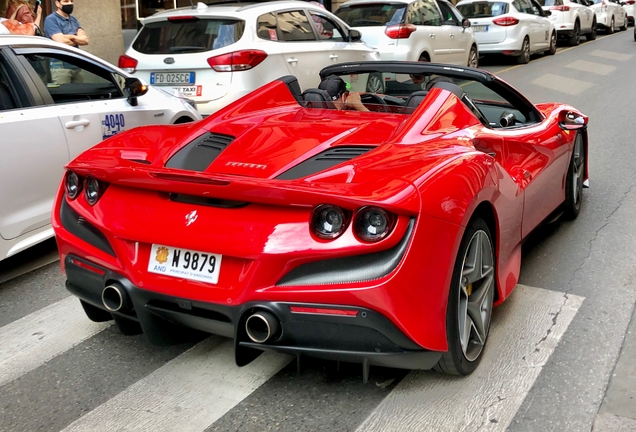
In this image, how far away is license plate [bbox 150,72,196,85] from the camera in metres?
8.56

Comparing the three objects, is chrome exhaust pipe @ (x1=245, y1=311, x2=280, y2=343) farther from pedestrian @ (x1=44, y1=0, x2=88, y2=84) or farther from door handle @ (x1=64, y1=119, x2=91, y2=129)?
pedestrian @ (x1=44, y1=0, x2=88, y2=84)

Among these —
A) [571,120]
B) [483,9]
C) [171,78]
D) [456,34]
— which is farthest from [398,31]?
[571,120]

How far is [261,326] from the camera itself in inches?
123

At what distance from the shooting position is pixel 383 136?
379 cm

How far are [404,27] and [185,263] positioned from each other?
10798 millimetres

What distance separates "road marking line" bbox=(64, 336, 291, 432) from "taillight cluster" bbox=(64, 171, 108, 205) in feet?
2.83

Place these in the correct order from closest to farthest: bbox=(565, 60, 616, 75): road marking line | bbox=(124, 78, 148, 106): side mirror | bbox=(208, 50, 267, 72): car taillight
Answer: bbox=(124, 78, 148, 106): side mirror → bbox=(208, 50, 267, 72): car taillight → bbox=(565, 60, 616, 75): road marking line

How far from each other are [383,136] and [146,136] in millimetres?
1241

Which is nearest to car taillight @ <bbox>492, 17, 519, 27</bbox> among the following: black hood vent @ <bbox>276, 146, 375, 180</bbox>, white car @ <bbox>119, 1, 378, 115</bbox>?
white car @ <bbox>119, 1, 378, 115</bbox>

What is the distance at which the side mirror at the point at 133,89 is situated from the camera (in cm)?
610

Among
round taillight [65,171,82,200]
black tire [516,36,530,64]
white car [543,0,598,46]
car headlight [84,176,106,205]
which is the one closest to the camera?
car headlight [84,176,106,205]

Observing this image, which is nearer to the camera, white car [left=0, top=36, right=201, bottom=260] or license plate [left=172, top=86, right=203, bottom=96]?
white car [left=0, top=36, right=201, bottom=260]

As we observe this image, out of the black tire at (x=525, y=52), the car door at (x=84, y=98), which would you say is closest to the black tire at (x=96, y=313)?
the car door at (x=84, y=98)

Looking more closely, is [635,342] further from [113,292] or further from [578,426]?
[113,292]
